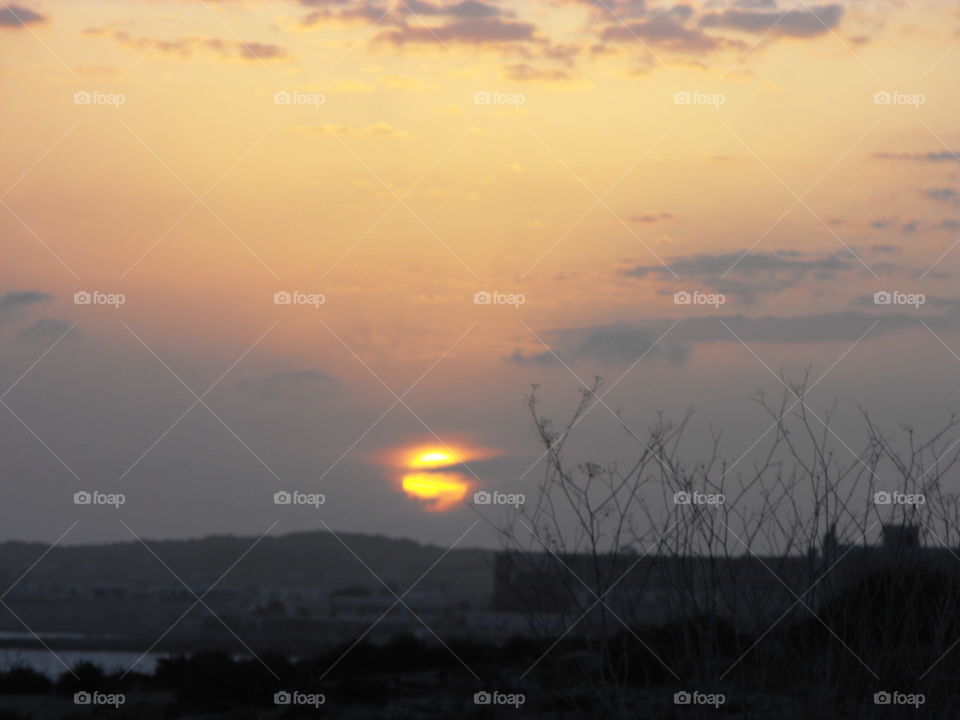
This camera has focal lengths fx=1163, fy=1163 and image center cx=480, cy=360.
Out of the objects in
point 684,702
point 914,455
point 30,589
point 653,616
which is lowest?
point 684,702

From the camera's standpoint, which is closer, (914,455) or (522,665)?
(914,455)

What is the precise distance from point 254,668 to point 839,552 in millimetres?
14117

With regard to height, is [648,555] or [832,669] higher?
[648,555]

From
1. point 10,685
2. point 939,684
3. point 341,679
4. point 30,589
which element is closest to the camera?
point 939,684

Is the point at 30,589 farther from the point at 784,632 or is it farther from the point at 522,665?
the point at 784,632

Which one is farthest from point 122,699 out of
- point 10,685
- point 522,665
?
point 522,665

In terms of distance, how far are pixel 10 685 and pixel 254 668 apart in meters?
5.39

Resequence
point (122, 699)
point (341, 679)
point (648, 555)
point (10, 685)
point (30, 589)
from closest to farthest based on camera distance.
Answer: point (648, 555) < point (122, 699) < point (341, 679) < point (10, 685) < point (30, 589)

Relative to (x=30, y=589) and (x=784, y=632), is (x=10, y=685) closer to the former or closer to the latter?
(x=30, y=589)

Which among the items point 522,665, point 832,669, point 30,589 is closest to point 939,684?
point 832,669

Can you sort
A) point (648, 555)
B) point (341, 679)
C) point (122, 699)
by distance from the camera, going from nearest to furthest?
point (648, 555)
point (122, 699)
point (341, 679)

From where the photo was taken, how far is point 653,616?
24.8ft

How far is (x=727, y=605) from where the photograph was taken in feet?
24.6

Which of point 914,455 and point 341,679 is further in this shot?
point 341,679
